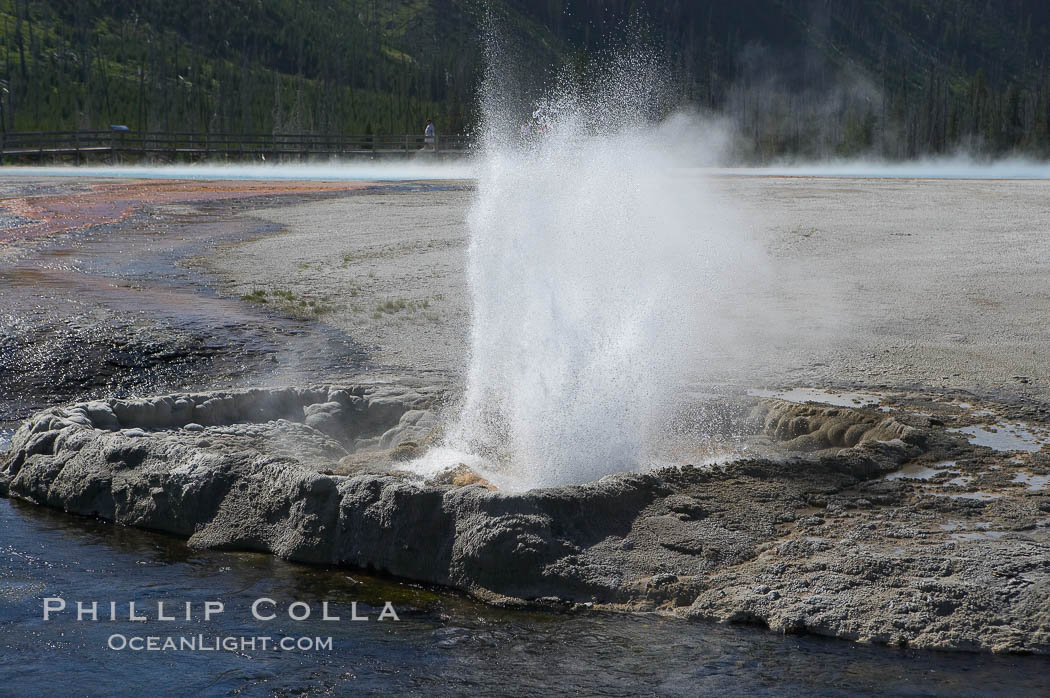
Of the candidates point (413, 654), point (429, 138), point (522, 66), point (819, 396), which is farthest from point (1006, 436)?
point (522, 66)

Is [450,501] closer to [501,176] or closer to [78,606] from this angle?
[78,606]

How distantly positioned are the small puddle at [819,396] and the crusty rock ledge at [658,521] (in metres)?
0.44

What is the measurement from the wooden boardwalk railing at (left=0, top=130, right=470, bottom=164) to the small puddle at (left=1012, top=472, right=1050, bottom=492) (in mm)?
38278

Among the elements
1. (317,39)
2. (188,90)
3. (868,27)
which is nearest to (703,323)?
(188,90)

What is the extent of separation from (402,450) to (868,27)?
162 meters

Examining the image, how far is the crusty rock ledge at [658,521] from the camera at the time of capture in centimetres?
433

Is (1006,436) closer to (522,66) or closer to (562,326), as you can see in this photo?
(562,326)

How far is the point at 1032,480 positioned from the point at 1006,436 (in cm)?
80

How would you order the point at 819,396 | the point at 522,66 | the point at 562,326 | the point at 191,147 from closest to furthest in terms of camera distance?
1. the point at 562,326
2. the point at 819,396
3. the point at 191,147
4. the point at 522,66

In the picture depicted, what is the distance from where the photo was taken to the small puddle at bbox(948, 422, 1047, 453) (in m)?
6.07

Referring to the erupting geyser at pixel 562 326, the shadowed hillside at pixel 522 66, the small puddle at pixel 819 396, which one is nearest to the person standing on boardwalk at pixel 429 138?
the shadowed hillside at pixel 522 66

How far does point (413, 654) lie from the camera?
4125 millimetres

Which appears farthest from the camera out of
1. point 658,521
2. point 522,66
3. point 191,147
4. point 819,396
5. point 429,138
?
point 522,66

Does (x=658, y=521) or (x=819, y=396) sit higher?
(x=819, y=396)
